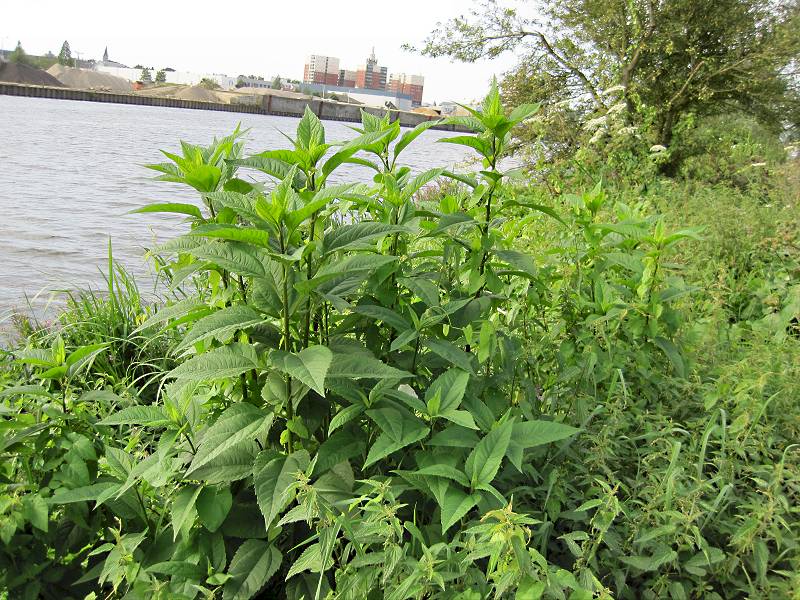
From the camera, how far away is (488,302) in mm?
2236

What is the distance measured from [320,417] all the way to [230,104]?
3556 inches

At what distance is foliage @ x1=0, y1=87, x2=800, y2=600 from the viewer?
5.66 ft

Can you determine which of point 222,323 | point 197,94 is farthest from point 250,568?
point 197,94

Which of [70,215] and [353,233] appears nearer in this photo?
[353,233]

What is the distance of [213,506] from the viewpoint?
1.86 m

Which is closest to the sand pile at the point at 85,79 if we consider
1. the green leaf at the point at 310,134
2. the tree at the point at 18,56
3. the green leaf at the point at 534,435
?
the tree at the point at 18,56

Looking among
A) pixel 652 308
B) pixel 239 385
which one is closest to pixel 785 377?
pixel 652 308

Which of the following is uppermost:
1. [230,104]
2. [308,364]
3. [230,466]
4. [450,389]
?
[230,104]

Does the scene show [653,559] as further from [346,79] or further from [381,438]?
[346,79]

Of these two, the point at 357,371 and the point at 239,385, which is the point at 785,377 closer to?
the point at 357,371

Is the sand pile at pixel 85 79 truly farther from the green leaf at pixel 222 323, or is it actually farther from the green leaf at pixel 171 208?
the green leaf at pixel 222 323

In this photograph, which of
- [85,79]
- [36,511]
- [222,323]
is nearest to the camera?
[222,323]

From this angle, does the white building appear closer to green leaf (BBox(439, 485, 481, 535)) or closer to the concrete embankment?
the concrete embankment

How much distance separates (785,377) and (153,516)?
2.35 meters
